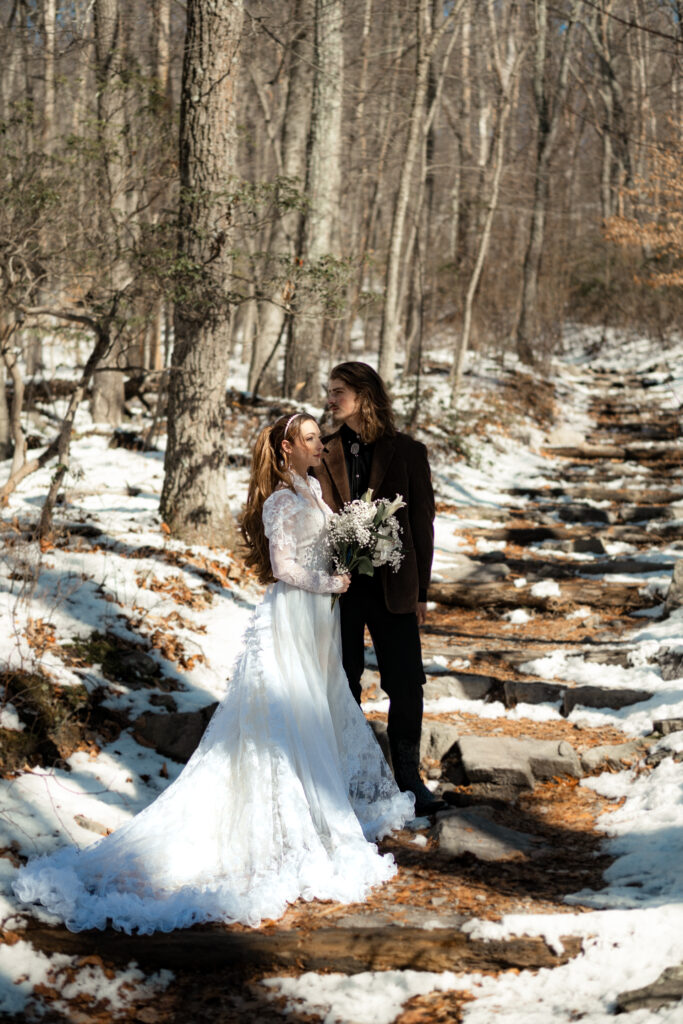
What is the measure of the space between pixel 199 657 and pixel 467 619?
9.91ft

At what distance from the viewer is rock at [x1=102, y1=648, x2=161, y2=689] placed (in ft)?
19.0

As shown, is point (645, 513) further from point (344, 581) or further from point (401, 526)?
point (344, 581)

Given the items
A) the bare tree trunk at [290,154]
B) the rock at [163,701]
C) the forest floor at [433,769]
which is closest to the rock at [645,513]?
the forest floor at [433,769]

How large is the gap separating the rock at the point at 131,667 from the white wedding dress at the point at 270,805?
1.88 metres

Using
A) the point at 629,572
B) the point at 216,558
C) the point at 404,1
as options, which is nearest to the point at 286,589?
the point at 216,558

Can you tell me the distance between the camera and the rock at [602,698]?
6.13 m

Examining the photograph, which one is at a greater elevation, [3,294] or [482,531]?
[3,294]

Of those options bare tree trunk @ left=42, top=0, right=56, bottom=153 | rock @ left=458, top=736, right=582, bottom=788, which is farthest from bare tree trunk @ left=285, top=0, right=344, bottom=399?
rock @ left=458, top=736, right=582, bottom=788

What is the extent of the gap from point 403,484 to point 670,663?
3.11m

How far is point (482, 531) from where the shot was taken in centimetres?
1143

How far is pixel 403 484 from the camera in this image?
449 cm

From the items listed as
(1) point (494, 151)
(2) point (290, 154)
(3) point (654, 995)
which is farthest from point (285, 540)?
(1) point (494, 151)

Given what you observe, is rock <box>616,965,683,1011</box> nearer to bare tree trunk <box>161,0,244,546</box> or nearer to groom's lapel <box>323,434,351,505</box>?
groom's lapel <box>323,434,351,505</box>

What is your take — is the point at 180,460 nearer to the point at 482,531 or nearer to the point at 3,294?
the point at 3,294
